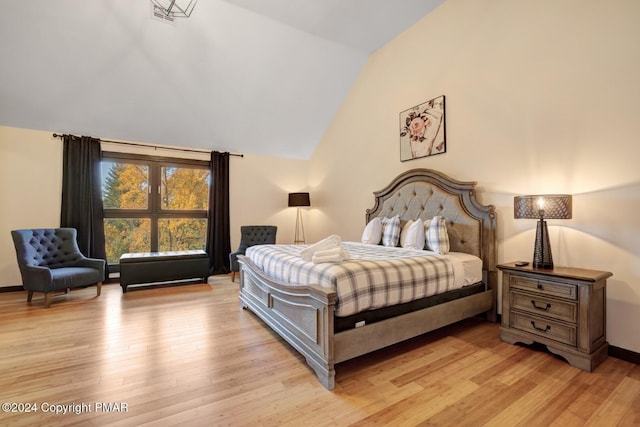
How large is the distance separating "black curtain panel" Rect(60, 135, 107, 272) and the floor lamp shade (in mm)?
5628

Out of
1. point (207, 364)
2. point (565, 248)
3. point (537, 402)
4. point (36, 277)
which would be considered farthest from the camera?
point (36, 277)

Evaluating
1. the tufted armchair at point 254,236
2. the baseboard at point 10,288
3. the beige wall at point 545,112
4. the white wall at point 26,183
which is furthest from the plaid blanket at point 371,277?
the baseboard at point 10,288

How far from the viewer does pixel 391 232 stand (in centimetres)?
363

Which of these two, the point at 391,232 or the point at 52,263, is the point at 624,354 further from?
the point at 52,263

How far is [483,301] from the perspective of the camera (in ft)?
9.46

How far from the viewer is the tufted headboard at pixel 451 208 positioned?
302 cm

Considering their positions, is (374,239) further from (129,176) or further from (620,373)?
(129,176)

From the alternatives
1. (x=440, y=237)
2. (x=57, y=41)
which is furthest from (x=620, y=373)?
(x=57, y=41)

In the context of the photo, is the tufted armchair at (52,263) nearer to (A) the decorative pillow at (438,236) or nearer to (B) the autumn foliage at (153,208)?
(B) the autumn foliage at (153,208)

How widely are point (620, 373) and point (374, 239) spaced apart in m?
2.40

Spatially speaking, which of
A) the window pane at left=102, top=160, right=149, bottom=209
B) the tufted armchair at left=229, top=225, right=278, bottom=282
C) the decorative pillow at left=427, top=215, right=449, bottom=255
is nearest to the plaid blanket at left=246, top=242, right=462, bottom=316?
the decorative pillow at left=427, top=215, right=449, bottom=255

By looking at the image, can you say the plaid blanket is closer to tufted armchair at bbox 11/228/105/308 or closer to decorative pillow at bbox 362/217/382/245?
decorative pillow at bbox 362/217/382/245

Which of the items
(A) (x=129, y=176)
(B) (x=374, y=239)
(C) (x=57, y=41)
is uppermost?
(C) (x=57, y=41)

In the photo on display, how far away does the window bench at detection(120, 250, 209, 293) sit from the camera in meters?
4.13
